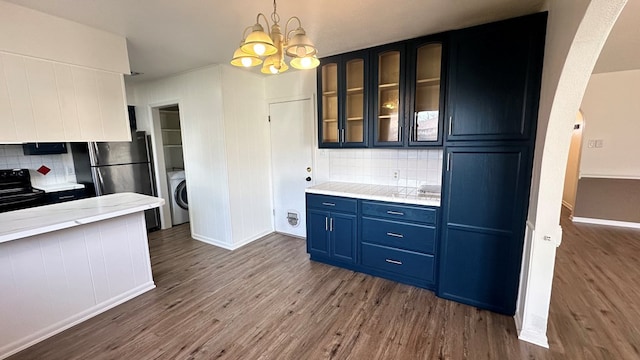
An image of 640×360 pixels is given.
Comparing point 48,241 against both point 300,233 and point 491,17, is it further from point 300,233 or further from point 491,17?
point 491,17

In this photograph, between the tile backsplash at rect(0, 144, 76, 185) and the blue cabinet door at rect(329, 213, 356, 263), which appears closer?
the blue cabinet door at rect(329, 213, 356, 263)

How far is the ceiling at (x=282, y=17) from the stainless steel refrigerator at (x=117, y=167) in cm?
182

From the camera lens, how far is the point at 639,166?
13.2 feet

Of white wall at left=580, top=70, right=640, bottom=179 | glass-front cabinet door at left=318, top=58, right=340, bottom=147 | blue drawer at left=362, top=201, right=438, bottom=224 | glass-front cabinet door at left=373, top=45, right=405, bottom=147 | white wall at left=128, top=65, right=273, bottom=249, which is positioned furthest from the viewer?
white wall at left=580, top=70, right=640, bottom=179

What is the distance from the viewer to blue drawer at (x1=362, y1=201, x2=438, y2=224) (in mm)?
2424

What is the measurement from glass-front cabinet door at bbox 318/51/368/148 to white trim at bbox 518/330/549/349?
2.02 metres

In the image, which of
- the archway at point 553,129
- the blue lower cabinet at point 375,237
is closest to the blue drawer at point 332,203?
the blue lower cabinet at point 375,237

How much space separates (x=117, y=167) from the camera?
394 cm

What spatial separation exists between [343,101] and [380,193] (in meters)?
1.09

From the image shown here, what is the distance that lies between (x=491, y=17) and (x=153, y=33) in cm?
284

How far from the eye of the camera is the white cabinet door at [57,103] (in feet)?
6.47

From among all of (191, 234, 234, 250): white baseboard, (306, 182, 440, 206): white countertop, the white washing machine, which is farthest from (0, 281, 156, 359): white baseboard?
the white washing machine

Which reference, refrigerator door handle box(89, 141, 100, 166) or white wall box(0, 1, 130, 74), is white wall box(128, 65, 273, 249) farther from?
white wall box(0, 1, 130, 74)

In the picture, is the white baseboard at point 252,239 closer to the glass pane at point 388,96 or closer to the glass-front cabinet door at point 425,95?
the glass pane at point 388,96
